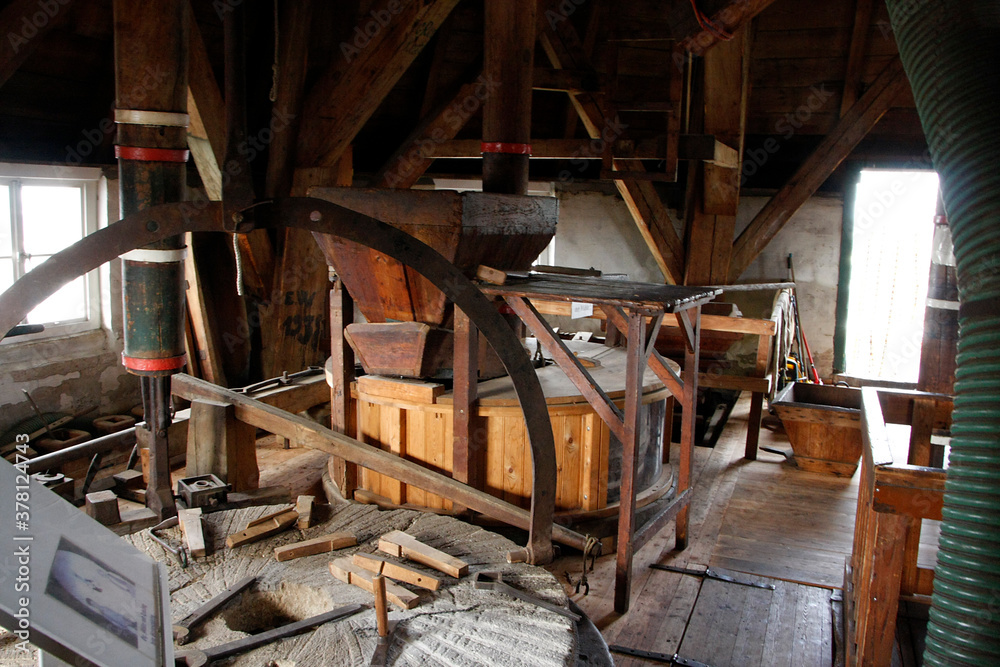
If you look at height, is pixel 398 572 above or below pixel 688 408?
below

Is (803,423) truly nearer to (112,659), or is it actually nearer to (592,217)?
(592,217)

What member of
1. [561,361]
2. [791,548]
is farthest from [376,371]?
[791,548]

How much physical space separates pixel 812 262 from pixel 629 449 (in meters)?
5.22

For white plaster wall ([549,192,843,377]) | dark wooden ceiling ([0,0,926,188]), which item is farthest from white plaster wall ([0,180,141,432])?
white plaster wall ([549,192,843,377])

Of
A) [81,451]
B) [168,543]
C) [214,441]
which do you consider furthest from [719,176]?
[81,451]

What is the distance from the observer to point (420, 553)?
3.43 metres

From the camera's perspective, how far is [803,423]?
6242mm

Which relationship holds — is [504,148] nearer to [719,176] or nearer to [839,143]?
[719,176]

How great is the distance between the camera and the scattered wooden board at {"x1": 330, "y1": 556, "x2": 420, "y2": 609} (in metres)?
3.03

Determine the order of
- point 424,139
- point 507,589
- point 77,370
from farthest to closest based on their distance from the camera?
1. point 424,139
2. point 77,370
3. point 507,589

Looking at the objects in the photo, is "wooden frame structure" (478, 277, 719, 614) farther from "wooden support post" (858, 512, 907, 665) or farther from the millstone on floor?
"wooden support post" (858, 512, 907, 665)

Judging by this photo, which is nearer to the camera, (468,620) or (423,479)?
(468,620)

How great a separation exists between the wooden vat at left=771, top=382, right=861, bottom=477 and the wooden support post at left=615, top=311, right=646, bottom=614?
8.53ft

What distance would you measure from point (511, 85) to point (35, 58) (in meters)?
3.27
